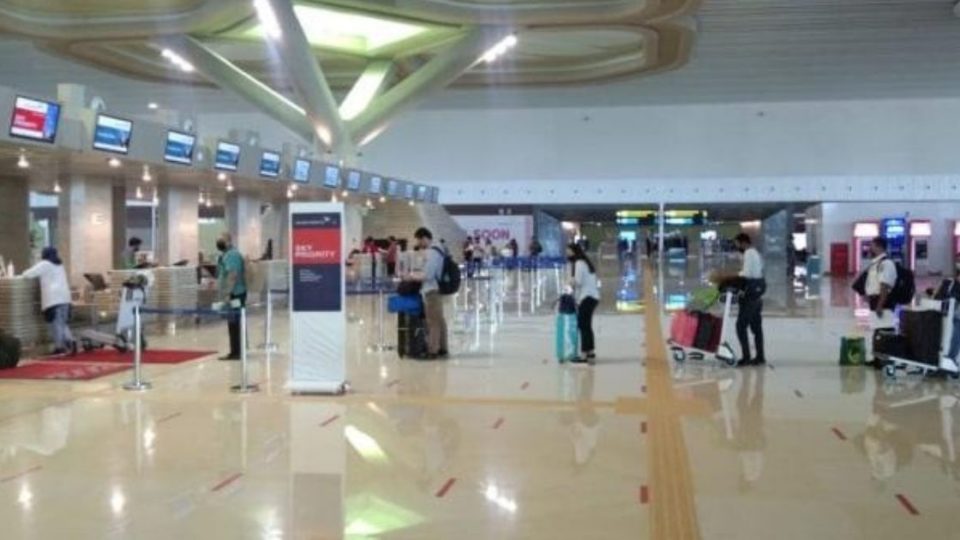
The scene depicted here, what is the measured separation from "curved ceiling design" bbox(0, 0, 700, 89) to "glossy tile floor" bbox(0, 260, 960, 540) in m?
18.4

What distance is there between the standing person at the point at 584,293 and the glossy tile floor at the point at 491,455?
0.52 meters

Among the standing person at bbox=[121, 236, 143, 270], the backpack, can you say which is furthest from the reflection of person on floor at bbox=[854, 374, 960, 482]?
the standing person at bbox=[121, 236, 143, 270]

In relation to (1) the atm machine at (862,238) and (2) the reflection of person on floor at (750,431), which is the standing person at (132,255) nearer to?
(2) the reflection of person on floor at (750,431)

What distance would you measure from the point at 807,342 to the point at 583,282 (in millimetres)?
4461

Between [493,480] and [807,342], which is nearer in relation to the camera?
[493,480]

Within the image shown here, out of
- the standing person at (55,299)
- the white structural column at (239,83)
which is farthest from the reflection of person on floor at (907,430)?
the white structural column at (239,83)

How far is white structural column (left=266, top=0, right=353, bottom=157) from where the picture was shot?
25.1m

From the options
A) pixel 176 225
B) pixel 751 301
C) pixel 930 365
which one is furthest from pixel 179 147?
pixel 930 365

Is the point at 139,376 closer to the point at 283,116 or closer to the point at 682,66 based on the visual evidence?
the point at 283,116

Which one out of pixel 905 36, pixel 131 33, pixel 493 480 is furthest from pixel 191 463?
pixel 905 36

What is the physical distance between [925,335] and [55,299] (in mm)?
10940

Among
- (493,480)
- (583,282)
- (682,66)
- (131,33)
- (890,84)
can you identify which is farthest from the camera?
(890,84)

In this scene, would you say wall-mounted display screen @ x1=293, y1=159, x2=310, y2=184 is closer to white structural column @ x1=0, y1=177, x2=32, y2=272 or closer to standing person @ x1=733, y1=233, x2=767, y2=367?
white structural column @ x1=0, y1=177, x2=32, y2=272

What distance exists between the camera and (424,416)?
8180 millimetres
